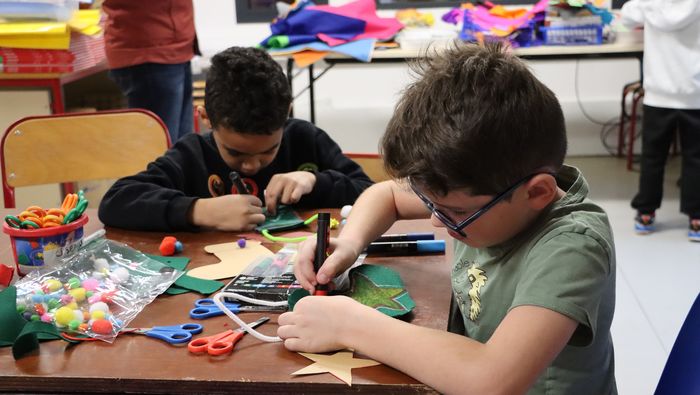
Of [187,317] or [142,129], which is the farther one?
[142,129]

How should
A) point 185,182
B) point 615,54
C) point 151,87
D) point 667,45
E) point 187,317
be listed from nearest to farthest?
point 187,317 → point 185,182 → point 151,87 → point 667,45 → point 615,54

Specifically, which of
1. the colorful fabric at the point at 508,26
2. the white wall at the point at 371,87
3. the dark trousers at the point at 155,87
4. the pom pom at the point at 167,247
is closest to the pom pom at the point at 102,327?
the pom pom at the point at 167,247

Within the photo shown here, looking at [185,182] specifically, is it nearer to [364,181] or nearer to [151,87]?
[364,181]

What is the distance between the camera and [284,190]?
1.45 meters

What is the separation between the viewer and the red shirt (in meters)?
2.63

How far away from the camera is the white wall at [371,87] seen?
4.83 meters

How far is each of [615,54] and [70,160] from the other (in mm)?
2651

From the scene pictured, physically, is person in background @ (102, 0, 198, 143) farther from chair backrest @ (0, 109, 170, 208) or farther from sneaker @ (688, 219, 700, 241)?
sneaker @ (688, 219, 700, 241)

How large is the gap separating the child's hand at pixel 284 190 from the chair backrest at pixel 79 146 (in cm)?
62

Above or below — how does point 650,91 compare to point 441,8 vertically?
below


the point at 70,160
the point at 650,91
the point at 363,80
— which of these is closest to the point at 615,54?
the point at 650,91

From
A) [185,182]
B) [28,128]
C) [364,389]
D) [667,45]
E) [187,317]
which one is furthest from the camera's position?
[667,45]

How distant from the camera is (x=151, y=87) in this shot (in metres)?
2.67

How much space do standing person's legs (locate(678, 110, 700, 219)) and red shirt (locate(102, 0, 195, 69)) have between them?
2.09 metres
